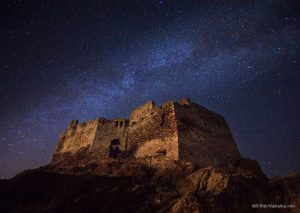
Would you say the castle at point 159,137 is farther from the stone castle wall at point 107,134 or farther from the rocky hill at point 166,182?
the rocky hill at point 166,182

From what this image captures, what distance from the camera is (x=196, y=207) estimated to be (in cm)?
1203

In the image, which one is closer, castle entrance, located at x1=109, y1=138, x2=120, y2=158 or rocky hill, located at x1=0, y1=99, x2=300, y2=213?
rocky hill, located at x1=0, y1=99, x2=300, y2=213

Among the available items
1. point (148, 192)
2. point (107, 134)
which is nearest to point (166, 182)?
point (148, 192)

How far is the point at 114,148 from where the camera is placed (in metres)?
25.9

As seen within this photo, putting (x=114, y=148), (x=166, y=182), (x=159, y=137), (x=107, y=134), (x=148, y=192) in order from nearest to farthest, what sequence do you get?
1. (x=148, y=192)
2. (x=166, y=182)
3. (x=159, y=137)
4. (x=114, y=148)
5. (x=107, y=134)

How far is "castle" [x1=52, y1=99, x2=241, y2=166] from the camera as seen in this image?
19.8m

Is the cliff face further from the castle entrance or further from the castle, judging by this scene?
the castle entrance

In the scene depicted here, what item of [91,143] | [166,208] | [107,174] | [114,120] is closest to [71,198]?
[107,174]

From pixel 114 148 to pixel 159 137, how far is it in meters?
6.89

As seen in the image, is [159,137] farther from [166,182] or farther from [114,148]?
[114,148]

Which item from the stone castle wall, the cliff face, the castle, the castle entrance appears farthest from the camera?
the stone castle wall

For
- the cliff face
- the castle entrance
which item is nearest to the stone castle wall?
the castle entrance

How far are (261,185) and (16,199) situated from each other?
14.4 metres

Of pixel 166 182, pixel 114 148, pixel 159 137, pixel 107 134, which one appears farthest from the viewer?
pixel 107 134
